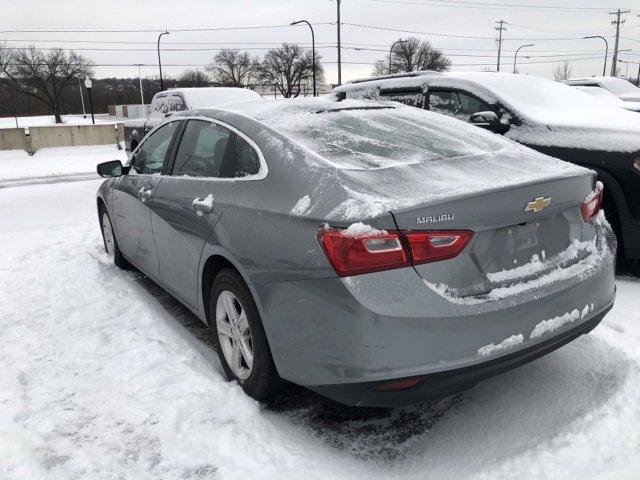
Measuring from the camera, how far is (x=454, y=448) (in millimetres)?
2590

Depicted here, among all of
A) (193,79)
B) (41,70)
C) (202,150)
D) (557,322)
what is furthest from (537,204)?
(193,79)

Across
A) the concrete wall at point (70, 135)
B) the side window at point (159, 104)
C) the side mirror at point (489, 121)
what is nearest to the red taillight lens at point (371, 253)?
the side mirror at point (489, 121)

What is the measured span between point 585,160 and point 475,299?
2.94 metres

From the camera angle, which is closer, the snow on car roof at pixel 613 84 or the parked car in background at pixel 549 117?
the parked car in background at pixel 549 117

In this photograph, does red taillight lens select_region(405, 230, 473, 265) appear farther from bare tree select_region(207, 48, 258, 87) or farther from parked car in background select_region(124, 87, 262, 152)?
bare tree select_region(207, 48, 258, 87)

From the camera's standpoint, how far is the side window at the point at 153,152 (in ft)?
14.0

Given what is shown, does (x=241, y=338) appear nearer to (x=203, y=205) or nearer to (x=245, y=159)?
(x=203, y=205)

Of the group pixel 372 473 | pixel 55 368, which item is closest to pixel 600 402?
pixel 372 473

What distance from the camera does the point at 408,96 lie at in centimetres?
639

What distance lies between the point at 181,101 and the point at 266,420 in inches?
394

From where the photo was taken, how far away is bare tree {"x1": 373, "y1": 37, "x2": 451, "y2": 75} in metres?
81.6

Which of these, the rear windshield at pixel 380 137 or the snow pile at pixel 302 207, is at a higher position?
the rear windshield at pixel 380 137

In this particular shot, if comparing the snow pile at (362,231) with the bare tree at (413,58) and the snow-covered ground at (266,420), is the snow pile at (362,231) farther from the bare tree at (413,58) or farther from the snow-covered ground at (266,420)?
the bare tree at (413,58)

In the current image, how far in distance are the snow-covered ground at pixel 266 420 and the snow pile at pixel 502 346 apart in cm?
48
